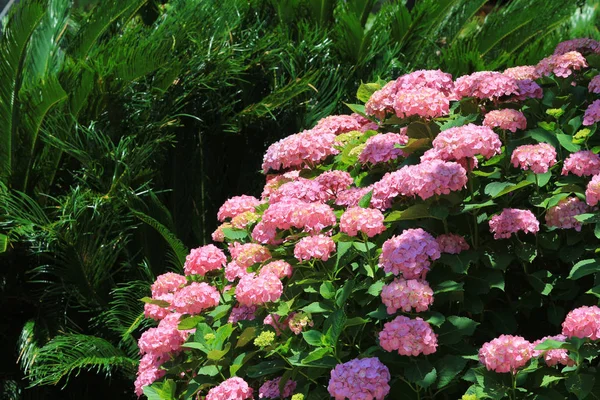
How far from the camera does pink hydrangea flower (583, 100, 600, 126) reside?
2553mm

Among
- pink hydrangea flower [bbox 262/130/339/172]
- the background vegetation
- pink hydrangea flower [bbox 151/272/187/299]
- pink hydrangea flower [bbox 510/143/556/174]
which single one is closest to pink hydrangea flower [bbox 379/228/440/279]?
pink hydrangea flower [bbox 510/143/556/174]

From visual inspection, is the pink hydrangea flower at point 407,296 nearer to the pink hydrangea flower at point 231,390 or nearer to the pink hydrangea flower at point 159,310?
the pink hydrangea flower at point 231,390

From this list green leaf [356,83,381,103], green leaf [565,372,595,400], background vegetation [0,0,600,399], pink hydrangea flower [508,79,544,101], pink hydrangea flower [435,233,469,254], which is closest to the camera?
green leaf [565,372,595,400]

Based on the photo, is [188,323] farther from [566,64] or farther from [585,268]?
[566,64]

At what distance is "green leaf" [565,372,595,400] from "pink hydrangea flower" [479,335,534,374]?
0.37ft

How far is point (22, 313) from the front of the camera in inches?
162

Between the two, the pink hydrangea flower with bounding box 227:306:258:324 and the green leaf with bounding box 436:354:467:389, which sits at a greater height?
the green leaf with bounding box 436:354:467:389

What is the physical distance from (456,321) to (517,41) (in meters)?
2.97

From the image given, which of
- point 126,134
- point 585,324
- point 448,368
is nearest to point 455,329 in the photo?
point 448,368

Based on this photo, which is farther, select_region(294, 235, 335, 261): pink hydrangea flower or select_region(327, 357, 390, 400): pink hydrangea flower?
select_region(294, 235, 335, 261): pink hydrangea flower

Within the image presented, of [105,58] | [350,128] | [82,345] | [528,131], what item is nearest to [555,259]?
[528,131]

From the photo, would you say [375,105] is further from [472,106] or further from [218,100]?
[218,100]

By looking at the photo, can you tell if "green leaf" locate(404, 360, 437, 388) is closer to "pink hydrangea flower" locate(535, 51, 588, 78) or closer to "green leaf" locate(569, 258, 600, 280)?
"green leaf" locate(569, 258, 600, 280)

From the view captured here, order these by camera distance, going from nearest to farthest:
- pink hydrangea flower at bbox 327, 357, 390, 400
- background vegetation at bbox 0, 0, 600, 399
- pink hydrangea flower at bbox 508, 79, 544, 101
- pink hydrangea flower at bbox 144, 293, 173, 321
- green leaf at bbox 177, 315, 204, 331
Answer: pink hydrangea flower at bbox 327, 357, 390, 400
green leaf at bbox 177, 315, 204, 331
pink hydrangea flower at bbox 508, 79, 544, 101
pink hydrangea flower at bbox 144, 293, 173, 321
background vegetation at bbox 0, 0, 600, 399
